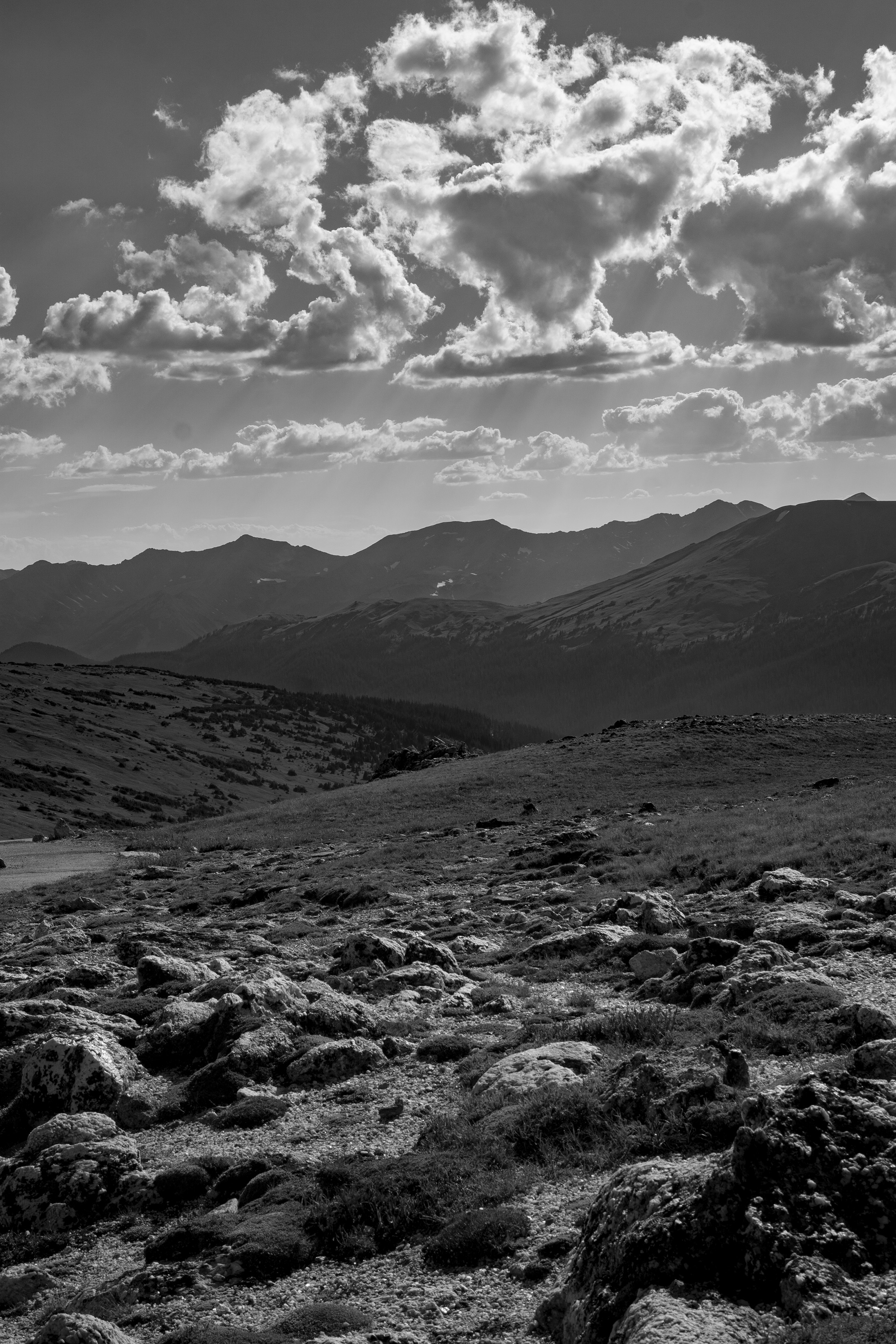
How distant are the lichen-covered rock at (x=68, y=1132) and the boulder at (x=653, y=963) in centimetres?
938

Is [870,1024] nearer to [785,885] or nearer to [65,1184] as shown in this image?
[65,1184]

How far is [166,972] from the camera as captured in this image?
2005 cm

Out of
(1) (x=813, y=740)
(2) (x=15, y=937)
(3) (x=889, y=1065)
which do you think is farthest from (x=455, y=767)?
(3) (x=889, y=1065)

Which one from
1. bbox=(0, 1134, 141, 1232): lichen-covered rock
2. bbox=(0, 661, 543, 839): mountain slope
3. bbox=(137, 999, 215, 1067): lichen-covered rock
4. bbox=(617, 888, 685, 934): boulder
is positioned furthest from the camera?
bbox=(0, 661, 543, 839): mountain slope

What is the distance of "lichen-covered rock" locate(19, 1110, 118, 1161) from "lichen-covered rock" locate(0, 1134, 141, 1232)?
196mm

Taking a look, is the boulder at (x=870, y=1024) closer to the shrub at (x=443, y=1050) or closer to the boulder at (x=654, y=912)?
the shrub at (x=443, y=1050)

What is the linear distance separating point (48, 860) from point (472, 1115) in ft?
137

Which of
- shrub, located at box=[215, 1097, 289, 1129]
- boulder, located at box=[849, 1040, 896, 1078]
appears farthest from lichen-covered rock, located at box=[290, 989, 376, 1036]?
boulder, located at box=[849, 1040, 896, 1078]

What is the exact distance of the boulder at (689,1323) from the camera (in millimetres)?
6027

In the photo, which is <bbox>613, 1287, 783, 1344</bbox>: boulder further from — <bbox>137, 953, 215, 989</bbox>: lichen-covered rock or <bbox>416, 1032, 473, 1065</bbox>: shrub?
<bbox>137, 953, 215, 989</bbox>: lichen-covered rock

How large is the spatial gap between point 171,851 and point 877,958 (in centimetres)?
3933

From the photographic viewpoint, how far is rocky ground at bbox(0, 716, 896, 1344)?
7.02m

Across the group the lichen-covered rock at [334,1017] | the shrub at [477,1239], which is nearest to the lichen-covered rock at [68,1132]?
the lichen-covered rock at [334,1017]

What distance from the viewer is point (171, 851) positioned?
161 ft
